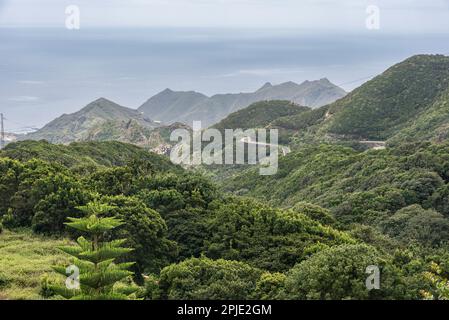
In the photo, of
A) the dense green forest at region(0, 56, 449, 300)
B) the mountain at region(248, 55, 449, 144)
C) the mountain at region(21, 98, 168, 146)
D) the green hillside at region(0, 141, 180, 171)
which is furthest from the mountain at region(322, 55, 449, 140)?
the mountain at region(21, 98, 168, 146)

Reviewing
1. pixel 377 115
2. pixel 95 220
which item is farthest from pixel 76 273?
pixel 377 115

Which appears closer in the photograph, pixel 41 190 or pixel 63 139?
pixel 41 190

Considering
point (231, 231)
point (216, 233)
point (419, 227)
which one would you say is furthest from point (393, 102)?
point (216, 233)

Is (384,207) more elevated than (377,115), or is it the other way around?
(377,115)

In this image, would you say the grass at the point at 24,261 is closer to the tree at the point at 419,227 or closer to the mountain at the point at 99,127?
the tree at the point at 419,227

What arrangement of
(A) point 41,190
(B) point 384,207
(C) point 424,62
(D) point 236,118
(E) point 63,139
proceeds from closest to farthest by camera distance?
(A) point 41,190 < (B) point 384,207 < (C) point 424,62 < (D) point 236,118 < (E) point 63,139

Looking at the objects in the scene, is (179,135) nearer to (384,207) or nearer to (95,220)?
(384,207)
